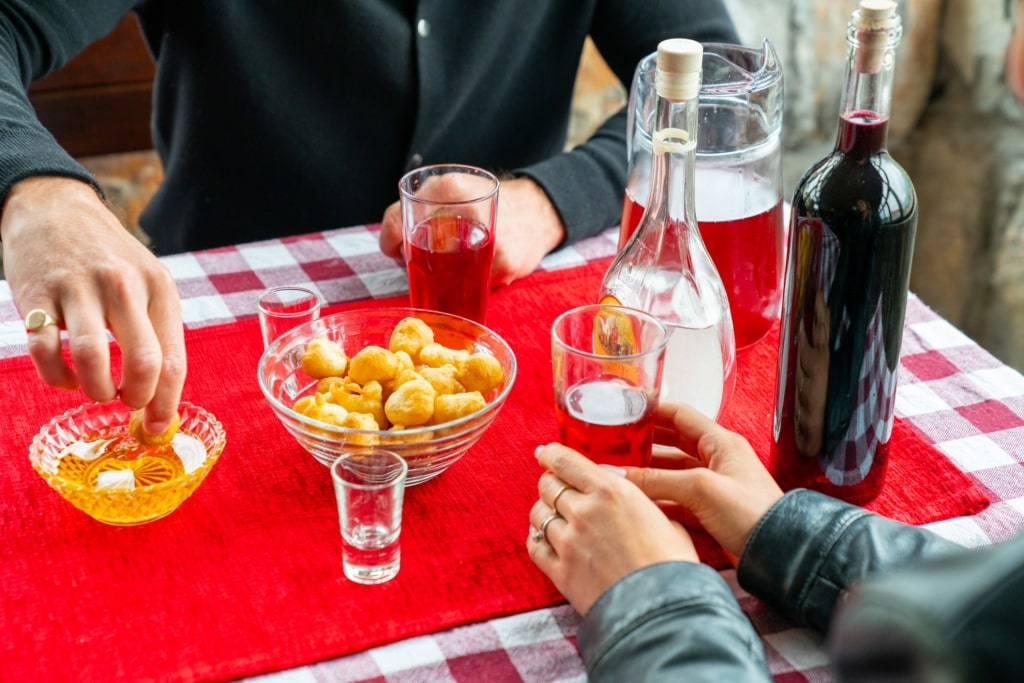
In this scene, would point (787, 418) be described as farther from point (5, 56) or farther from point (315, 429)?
point (5, 56)

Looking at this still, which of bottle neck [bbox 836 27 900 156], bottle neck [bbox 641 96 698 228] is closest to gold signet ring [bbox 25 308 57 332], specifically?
bottle neck [bbox 641 96 698 228]

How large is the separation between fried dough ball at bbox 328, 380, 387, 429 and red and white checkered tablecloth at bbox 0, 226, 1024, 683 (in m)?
0.22

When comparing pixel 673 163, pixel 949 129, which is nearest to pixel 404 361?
pixel 673 163

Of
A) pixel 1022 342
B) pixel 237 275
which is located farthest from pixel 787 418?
pixel 1022 342

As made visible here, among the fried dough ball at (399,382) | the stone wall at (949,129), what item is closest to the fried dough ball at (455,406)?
the fried dough ball at (399,382)

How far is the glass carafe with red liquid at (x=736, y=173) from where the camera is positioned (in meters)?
1.12

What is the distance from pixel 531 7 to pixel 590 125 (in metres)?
0.76

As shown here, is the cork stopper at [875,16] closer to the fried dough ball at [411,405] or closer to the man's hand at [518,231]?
the fried dough ball at [411,405]

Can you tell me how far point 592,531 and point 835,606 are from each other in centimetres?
19

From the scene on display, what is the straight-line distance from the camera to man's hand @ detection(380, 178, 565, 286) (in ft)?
4.34

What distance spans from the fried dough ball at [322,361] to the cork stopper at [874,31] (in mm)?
539

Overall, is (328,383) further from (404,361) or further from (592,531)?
(592,531)

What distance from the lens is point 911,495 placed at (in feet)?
3.21

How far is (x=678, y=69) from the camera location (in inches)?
34.9
